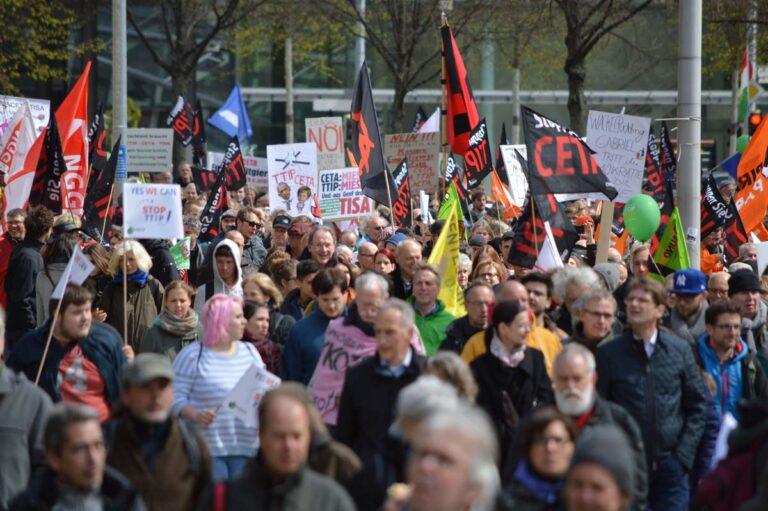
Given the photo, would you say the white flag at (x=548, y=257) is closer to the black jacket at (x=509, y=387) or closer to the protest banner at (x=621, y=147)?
the protest banner at (x=621, y=147)

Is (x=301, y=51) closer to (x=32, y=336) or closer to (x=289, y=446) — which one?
(x=32, y=336)

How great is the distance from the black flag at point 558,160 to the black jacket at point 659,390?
3874 mm

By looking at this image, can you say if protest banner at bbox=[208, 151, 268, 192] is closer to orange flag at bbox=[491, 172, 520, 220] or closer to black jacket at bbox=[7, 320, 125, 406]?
orange flag at bbox=[491, 172, 520, 220]

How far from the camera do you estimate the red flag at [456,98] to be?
15.0m

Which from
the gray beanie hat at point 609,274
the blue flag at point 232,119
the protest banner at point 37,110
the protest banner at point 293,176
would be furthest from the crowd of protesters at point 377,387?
the blue flag at point 232,119

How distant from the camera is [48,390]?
798cm

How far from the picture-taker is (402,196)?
16719 mm

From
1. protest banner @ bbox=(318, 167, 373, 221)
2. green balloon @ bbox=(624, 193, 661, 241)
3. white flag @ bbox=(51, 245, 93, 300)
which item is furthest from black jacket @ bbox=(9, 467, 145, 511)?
protest banner @ bbox=(318, 167, 373, 221)

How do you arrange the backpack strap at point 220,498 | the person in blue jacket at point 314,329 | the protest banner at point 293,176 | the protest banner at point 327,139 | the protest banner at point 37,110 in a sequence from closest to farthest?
the backpack strap at point 220,498 → the person in blue jacket at point 314,329 → the protest banner at point 37,110 → the protest banner at point 293,176 → the protest banner at point 327,139

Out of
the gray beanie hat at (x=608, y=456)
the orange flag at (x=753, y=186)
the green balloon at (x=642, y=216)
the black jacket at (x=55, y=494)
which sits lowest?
the black jacket at (x=55, y=494)

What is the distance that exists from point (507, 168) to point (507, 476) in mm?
13482

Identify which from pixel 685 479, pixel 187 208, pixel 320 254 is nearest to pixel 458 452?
pixel 685 479

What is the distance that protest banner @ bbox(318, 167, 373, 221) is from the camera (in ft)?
54.2

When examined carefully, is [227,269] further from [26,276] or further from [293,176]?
[293,176]
